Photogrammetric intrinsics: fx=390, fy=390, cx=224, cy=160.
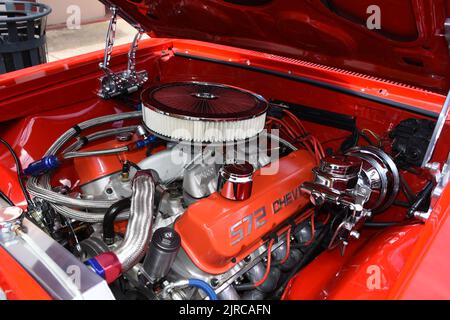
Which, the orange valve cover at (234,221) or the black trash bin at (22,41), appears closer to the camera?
the orange valve cover at (234,221)

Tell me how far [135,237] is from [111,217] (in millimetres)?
123

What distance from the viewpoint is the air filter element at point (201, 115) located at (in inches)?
37.2

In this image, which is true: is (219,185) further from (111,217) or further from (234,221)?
(111,217)

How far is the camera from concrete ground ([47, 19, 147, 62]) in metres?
4.52

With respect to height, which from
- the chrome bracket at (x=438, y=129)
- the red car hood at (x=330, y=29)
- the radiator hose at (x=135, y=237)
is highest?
the red car hood at (x=330, y=29)

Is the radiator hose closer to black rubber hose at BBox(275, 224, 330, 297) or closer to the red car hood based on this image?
black rubber hose at BBox(275, 224, 330, 297)

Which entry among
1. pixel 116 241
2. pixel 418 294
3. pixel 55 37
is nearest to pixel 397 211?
pixel 418 294

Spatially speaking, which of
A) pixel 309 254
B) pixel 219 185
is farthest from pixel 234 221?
pixel 309 254

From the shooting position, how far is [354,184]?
3.21 ft

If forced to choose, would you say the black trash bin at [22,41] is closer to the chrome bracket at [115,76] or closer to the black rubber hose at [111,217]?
the chrome bracket at [115,76]

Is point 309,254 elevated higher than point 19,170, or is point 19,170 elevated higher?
point 19,170

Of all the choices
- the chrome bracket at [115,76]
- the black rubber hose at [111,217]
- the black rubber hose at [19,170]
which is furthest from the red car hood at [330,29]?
the black rubber hose at [111,217]

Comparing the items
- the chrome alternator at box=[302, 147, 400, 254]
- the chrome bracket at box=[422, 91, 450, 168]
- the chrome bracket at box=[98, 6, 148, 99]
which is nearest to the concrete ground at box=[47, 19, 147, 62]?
the chrome bracket at box=[98, 6, 148, 99]

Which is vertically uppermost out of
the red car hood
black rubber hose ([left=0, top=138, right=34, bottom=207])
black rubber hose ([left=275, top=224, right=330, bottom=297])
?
the red car hood
